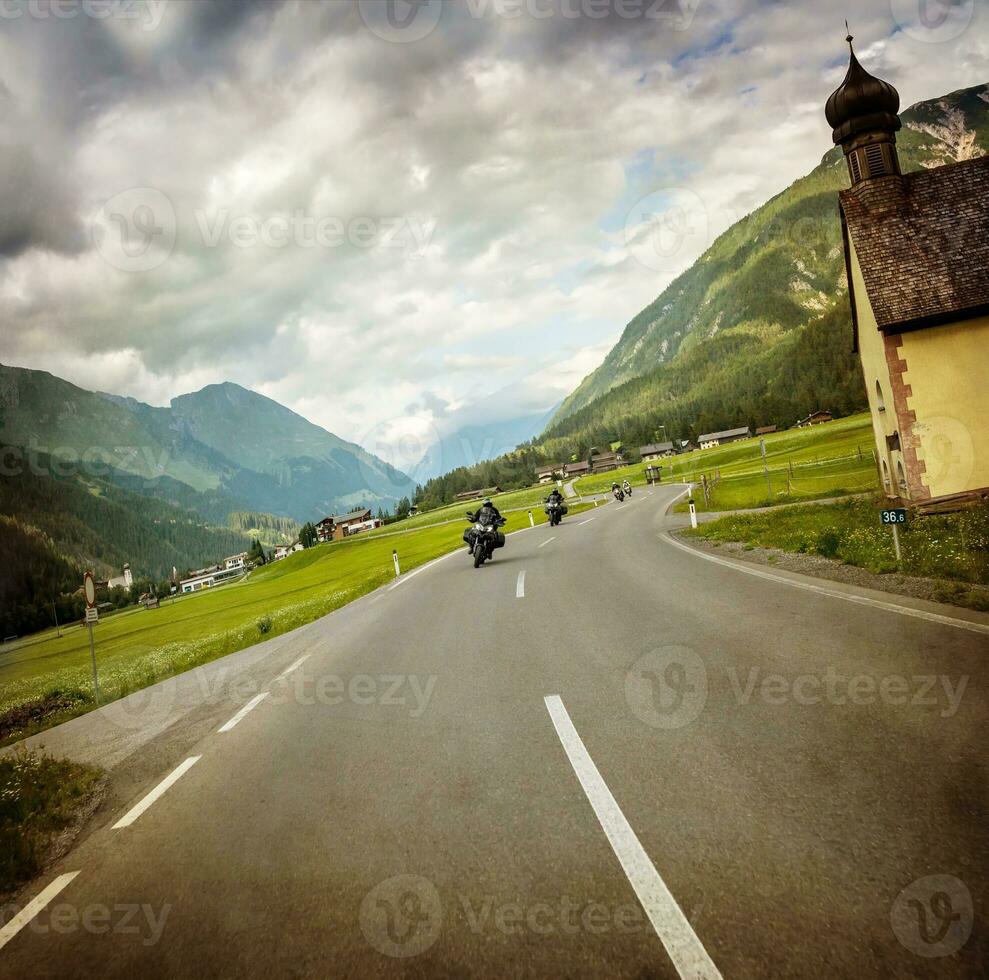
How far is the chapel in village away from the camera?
15.8m

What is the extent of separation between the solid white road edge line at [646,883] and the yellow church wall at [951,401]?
1589 cm

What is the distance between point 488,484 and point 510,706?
7062 inches

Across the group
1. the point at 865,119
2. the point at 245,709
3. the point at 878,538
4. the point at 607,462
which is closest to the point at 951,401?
the point at 878,538

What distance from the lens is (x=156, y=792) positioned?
5.66 m

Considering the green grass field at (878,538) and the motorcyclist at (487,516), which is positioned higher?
the motorcyclist at (487,516)

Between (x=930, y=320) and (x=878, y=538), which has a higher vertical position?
(x=930, y=320)

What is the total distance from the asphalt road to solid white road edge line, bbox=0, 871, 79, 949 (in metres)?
0.07

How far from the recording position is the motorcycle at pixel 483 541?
21.4 metres

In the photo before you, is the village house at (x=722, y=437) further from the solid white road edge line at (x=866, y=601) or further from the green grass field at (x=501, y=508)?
the solid white road edge line at (x=866, y=601)

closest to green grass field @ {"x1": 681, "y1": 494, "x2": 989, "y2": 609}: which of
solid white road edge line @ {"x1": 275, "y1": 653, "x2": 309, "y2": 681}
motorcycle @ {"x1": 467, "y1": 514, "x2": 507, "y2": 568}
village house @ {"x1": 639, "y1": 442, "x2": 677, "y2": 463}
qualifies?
motorcycle @ {"x1": 467, "y1": 514, "x2": 507, "y2": 568}

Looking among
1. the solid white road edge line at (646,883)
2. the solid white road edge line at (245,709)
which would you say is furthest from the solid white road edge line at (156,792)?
the solid white road edge line at (646,883)

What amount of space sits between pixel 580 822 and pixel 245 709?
5975 millimetres

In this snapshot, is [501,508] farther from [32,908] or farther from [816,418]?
[32,908]

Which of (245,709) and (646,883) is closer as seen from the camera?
(646,883)
